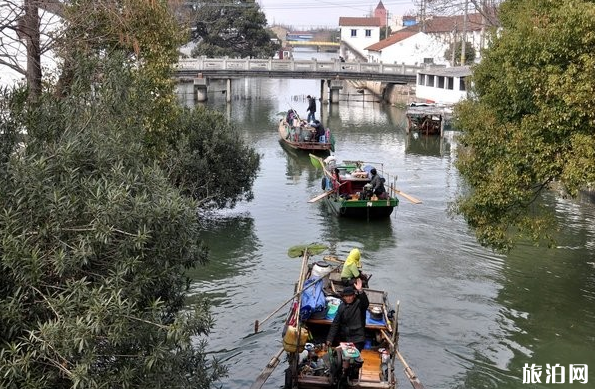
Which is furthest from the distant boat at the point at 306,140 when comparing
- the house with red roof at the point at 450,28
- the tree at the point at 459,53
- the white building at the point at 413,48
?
the white building at the point at 413,48

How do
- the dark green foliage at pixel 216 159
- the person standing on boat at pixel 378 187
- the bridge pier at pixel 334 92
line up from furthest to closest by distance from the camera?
the bridge pier at pixel 334 92
the person standing on boat at pixel 378 187
the dark green foliage at pixel 216 159

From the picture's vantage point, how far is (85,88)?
808 centimetres

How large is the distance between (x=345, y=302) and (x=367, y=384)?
120 centimetres

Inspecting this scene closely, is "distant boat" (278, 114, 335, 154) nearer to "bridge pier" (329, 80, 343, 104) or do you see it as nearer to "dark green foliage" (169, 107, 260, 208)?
"dark green foliage" (169, 107, 260, 208)

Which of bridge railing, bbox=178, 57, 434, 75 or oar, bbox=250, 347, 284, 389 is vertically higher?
bridge railing, bbox=178, 57, 434, 75

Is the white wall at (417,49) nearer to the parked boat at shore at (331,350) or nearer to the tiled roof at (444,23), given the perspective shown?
the tiled roof at (444,23)

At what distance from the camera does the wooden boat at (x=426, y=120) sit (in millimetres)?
41481

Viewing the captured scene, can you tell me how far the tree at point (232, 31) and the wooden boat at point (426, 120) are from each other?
30823mm

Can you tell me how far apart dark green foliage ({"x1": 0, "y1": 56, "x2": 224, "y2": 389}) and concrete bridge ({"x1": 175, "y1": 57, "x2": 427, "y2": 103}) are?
47.4 metres

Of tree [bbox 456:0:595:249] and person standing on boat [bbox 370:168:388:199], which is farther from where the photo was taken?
person standing on boat [bbox 370:168:388:199]

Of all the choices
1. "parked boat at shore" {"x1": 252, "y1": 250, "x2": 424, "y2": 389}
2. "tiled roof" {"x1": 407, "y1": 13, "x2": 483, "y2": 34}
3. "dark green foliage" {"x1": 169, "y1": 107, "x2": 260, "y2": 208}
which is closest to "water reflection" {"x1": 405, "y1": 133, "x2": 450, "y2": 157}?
"dark green foliage" {"x1": 169, "y1": 107, "x2": 260, "y2": 208}

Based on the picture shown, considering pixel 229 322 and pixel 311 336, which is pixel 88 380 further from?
pixel 229 322

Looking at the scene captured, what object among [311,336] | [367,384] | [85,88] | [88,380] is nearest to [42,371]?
[88,380]

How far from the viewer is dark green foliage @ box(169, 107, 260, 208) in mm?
19438
